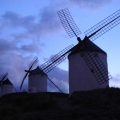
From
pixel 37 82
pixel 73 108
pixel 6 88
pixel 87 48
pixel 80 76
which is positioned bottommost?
pixel 73 108

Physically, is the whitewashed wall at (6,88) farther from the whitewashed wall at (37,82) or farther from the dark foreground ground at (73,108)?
the dark foreground ground at (73,108)

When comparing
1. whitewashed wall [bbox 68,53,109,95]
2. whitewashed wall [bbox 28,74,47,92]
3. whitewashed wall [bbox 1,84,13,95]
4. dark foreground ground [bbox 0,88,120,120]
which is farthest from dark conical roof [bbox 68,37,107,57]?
whitewashed wall [bbox 1,84,13,95]

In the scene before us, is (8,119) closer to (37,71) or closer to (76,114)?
(76,114)

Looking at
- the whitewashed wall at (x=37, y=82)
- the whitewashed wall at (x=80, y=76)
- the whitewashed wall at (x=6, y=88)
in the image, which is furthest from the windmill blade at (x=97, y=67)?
the whitewashed wall at (x=6, y=88)

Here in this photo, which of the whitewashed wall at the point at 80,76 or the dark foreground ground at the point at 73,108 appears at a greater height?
the whitewashed wall at the point at 80,76

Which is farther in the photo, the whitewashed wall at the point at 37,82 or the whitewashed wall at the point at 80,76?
the whitewashed wall at the point at 37,82

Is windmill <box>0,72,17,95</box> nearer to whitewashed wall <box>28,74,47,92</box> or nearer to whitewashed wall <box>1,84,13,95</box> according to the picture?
whitewashed wall <box>1,84,13,95</box>

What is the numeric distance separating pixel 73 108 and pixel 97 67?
5.92m

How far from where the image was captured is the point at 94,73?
64.7 ft

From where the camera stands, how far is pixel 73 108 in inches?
572

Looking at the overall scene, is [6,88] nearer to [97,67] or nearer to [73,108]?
[97,67]

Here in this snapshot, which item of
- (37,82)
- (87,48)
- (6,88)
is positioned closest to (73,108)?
(87,48)

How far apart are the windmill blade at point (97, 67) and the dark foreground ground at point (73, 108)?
1264 mm

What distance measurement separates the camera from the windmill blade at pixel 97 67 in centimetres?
1953
